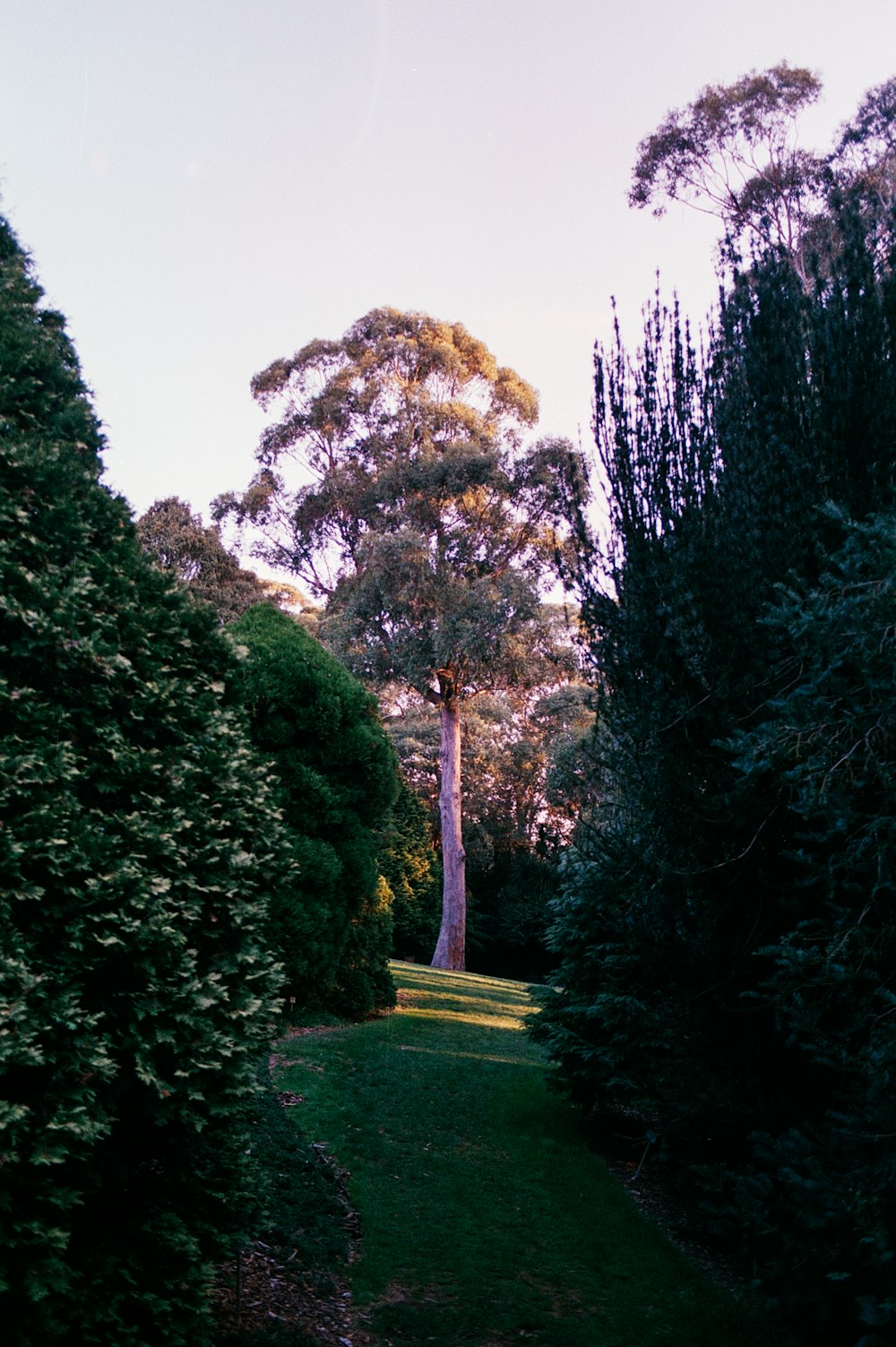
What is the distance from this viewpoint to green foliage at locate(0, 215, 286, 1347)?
2924 mm

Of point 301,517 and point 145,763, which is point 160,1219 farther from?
point 301,517

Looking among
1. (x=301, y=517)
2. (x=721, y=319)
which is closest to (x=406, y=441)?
(x=301, y=517)

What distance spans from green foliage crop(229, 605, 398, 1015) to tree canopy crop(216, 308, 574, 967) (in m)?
9.71

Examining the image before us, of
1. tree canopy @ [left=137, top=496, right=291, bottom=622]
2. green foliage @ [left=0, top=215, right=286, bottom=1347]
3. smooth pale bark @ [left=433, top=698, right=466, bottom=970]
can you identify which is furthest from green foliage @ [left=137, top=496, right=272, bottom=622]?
green foliage @ [left=0, top=215, right=286, bottom=1347]

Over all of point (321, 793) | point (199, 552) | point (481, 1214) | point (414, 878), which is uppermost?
point (199, 552)

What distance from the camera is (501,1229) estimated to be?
20.4 ft

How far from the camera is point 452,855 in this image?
2258 cm

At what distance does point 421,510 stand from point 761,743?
63.4ft

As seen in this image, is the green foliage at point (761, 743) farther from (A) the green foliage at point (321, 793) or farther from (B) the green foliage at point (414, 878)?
(B) the green foliage at point (414, 878)

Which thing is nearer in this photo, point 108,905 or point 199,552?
point 108,905

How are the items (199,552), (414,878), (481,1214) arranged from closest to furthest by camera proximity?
(481,1214) → (414,878) → (199,552)

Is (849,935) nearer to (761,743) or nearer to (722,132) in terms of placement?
(761,743)

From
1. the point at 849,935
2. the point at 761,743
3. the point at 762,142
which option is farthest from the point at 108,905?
the point at 762,142

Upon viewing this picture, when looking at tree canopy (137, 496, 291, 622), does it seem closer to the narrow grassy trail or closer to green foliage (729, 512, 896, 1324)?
Result: the narrow grassy trail
